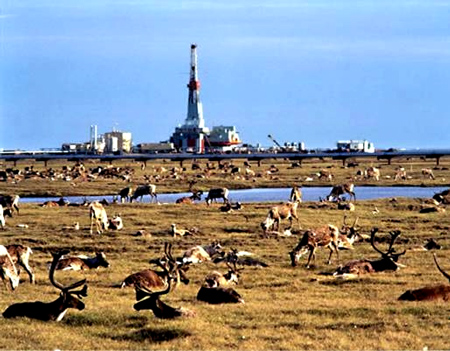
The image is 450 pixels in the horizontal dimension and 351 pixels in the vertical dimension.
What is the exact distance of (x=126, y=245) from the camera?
24875 millimetres

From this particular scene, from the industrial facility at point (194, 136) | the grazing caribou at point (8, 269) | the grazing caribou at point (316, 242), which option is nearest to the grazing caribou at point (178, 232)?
the grazing caribou at point (316, 242)

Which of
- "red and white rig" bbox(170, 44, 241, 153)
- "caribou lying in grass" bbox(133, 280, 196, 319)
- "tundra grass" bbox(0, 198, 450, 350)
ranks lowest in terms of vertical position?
"tundra grass" bbox(0, 198, 450, 350)

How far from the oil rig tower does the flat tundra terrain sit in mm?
106025

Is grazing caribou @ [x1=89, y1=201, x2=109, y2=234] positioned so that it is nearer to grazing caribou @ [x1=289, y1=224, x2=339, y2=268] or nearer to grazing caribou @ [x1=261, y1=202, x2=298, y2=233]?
grazing caribou @ [x1=261, y1=202, x2=298, y2=233]

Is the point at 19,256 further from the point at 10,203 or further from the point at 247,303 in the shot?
the point at 10,203

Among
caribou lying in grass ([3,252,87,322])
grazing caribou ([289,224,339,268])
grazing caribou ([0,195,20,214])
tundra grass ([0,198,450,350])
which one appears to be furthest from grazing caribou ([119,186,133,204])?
caribou lying in grass ([3,252,87,322])

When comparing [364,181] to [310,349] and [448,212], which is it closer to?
[448,212]

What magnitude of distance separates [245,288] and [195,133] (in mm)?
124406

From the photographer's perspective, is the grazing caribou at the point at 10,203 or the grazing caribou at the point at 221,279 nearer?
the grazing caribou at the point at 221,279

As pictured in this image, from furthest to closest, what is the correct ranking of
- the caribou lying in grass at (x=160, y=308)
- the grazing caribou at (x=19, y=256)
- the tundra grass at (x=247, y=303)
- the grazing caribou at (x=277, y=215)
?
the grazing caribou at (x=277, y=215), the grazing caribou at (x=19, y=256), the caribou lying in grass at (x=160, y=308), the tundra grass at (x=247, y=303)

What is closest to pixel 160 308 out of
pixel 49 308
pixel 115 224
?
pixel 49 308

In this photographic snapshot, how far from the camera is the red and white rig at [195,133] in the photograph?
14062cm

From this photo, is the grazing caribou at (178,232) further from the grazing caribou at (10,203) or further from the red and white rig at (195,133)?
the red and white rig at (195,133)

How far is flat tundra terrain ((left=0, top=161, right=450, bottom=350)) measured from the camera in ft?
43.6
